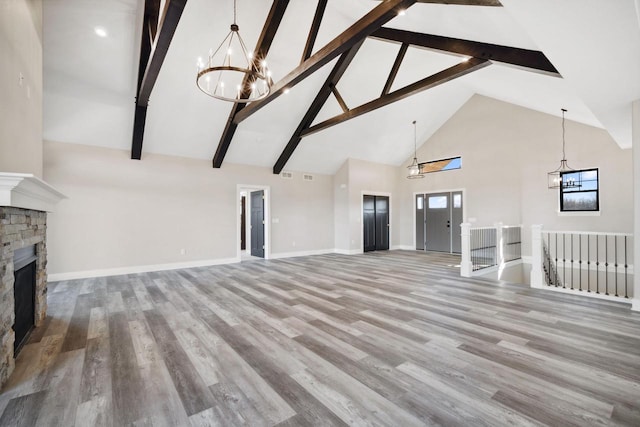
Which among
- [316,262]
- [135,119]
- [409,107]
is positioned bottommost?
[316,262]

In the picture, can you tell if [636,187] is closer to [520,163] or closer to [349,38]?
[349,38]

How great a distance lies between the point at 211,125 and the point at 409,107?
5.34 meters

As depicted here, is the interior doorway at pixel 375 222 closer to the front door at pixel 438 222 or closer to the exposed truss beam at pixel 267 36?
the front door at pixel 438 222

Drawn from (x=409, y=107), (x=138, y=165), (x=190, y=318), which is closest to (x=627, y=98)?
(x=409, y=107)

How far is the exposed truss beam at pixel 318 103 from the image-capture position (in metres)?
5.89

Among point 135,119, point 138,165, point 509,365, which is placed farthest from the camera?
point 138,165

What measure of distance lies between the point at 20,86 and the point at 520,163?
9.70 m

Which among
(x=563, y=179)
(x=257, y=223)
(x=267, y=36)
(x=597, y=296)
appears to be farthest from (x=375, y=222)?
(x=267, y=36)

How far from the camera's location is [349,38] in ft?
12.2

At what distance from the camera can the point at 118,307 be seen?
3.85 metres

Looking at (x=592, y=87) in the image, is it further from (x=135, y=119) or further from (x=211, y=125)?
(x=135, y=119)

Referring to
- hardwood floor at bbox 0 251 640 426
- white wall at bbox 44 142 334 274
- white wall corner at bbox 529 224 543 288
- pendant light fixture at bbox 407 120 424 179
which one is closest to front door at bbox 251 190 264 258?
white wall at bbox 44 142 334 274

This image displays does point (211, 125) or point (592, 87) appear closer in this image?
point (592, 87)

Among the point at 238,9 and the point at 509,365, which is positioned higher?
the point at 238,9
